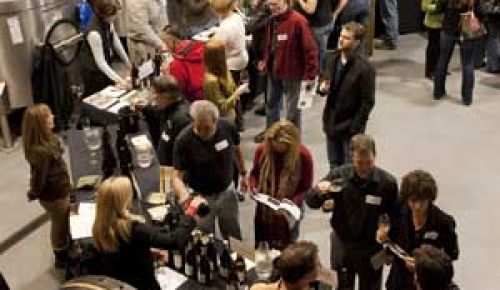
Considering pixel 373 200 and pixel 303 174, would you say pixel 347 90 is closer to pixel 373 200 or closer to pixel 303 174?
pixel 303 174

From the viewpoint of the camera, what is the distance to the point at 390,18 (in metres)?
9.17

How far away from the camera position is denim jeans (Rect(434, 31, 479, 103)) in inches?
299

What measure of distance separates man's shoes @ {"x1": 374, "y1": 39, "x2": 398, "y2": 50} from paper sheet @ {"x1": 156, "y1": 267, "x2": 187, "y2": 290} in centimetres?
596

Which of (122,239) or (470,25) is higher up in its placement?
(470,25)

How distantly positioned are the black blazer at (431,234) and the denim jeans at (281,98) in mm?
2753

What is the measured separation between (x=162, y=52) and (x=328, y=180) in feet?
10.1

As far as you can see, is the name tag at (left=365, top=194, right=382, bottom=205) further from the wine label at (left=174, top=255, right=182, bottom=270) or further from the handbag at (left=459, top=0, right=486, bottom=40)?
the handbag at (left=459, top=0, right=486, bottom=40)

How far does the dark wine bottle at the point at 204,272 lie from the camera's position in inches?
160

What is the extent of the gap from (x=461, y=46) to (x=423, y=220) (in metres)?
4.12

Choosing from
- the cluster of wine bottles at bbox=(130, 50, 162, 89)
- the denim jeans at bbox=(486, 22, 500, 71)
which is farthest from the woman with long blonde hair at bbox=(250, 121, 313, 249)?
the denim jeans at bbox=(486, 22, 500, 71)

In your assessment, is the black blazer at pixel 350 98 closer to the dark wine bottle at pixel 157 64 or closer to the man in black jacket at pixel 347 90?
the man in black jacket at pixel 347 90

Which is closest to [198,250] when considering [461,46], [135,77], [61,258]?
[61,258]

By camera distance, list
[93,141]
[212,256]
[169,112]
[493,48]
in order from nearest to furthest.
Result: [212,256] < [169,112] < [93,141] < [493,48]

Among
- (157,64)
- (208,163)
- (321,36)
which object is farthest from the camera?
(321,36)
